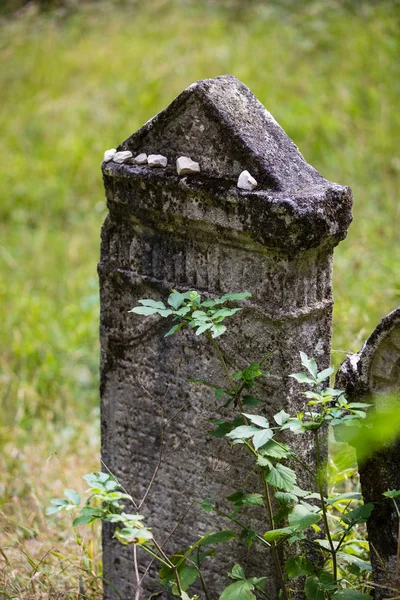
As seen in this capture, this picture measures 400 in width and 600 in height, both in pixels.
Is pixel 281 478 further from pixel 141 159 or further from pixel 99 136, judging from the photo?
pixel 99 136

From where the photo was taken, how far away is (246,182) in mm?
1837

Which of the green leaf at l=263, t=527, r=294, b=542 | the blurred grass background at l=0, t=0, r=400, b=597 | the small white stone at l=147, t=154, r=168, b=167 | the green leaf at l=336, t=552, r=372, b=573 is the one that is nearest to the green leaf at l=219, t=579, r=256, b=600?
the green leaf at l=263, t=527, r=294, b=542

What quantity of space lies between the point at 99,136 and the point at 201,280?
5.41 m

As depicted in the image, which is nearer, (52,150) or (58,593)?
(58,593)

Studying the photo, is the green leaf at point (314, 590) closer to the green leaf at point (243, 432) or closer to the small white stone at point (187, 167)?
the green leaf at point (243, 432)

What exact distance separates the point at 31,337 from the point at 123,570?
7.88ft

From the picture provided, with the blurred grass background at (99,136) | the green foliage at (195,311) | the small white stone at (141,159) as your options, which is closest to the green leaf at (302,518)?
the green foliage at (195,311)

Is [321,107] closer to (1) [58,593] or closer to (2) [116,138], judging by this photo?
(2) [116,138]

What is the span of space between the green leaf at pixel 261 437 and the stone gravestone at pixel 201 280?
0.36 meters

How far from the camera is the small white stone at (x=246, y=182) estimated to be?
183 cm

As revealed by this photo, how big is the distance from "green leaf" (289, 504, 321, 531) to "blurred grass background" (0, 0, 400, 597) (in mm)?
1392

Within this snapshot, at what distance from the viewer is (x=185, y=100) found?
1986 millimetres

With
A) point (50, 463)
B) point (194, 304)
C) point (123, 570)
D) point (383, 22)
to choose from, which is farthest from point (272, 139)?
point (383, 22)

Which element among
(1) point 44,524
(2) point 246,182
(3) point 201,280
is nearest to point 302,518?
(3) point 201,280
